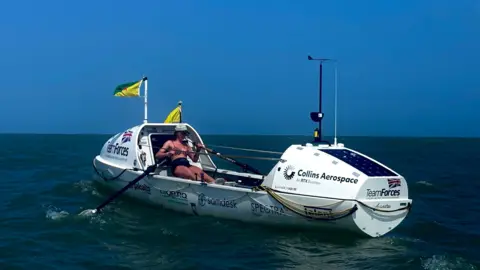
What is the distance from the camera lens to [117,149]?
18109 millimetres

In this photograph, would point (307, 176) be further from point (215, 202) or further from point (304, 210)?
point (215, 202)

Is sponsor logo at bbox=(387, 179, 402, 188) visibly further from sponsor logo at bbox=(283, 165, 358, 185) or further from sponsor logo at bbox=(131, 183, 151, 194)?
sponsor logo at bbox=(131, 183, 151, 194)

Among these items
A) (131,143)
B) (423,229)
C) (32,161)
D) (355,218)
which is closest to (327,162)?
(355,218)

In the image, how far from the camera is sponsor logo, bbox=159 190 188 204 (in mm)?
14706

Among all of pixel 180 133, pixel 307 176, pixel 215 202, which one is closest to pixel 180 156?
pixel 180 133

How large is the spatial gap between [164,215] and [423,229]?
693 centimetres

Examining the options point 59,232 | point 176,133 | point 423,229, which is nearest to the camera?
point 59,232

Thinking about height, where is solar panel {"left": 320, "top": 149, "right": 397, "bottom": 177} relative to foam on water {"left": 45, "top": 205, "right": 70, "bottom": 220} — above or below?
above

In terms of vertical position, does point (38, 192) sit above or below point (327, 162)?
below

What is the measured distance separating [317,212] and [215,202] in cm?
296

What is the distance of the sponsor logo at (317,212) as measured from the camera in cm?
1183

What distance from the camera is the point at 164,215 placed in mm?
15164

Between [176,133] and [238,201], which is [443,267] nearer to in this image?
[238,201]

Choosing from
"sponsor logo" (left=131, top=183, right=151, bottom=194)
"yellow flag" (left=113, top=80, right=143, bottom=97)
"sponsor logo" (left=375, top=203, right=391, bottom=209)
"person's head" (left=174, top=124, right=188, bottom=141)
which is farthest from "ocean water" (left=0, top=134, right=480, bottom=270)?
"yellow flag" (left=113, top=80, right=143, bottom=97)
